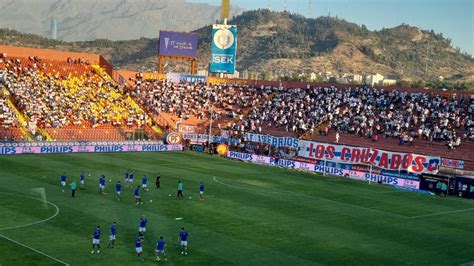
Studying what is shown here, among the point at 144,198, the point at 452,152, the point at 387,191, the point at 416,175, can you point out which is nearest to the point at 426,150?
the point at 452,152

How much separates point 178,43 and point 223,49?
744 centimetres

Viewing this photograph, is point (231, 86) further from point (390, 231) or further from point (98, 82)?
point (390, 231)

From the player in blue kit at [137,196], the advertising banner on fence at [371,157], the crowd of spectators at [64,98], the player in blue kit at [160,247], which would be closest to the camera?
the player in blue kit at [160,247]

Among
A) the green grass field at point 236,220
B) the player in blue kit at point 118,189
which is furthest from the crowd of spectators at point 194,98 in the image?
the player in blue kit at point 118,189

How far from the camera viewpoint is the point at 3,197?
37.4 metres

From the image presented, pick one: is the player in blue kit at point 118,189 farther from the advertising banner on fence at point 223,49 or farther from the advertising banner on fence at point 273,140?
the advertising banner on fence at point 223,49

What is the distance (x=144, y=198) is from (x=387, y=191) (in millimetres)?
23049

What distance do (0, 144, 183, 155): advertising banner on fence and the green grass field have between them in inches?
145

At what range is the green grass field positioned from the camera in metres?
27.8

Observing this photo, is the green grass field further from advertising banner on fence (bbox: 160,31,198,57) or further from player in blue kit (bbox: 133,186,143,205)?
advertising banner on fence (bbox: 160,31,198,57)

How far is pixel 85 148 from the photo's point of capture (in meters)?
64.7

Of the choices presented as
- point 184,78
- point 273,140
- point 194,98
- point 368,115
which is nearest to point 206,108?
point 194,98

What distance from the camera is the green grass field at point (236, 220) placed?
91.0 feet

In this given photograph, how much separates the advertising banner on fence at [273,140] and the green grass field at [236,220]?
12.7 metres
